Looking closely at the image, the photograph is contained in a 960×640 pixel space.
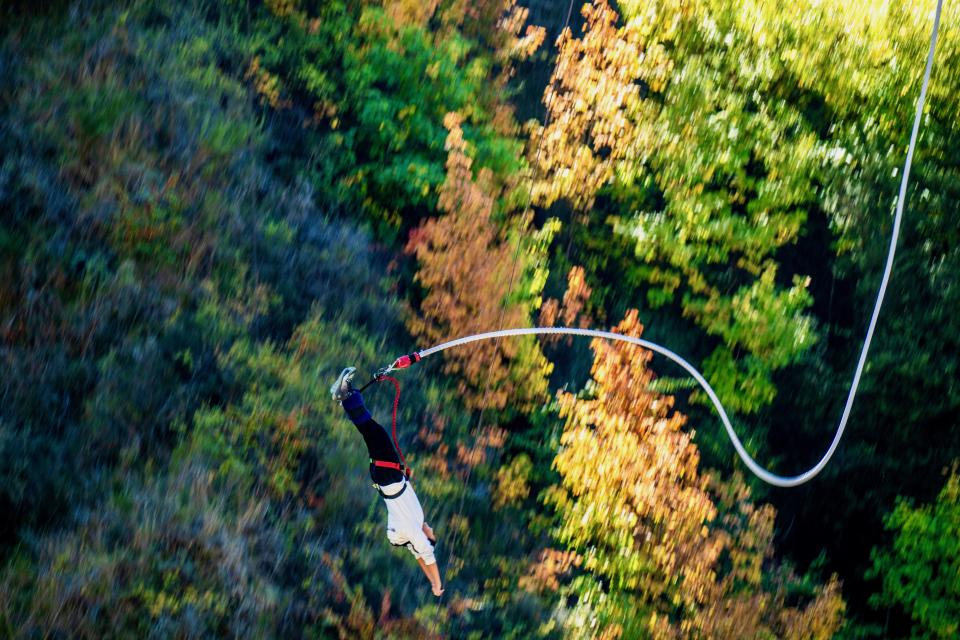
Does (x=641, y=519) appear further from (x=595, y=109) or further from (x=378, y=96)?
(x=378, y=96)

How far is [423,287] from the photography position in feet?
52.2

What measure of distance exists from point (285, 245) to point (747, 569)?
866 centimetres

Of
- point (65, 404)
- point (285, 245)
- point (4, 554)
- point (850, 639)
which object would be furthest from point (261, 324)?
point (850, 639)

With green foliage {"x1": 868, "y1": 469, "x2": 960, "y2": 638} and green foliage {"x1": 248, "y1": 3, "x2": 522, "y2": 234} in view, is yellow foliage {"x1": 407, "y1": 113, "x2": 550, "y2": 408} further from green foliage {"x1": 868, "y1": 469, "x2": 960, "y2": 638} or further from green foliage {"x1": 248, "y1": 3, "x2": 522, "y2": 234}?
green foliage {"x1": 868, "y1": 469, "x2": 960, "y2": 638}

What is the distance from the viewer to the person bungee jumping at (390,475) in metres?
8.07

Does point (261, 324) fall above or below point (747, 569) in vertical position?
above

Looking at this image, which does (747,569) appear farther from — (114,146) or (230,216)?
(114,146)

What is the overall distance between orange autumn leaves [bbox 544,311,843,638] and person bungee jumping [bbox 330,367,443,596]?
17.1 ft

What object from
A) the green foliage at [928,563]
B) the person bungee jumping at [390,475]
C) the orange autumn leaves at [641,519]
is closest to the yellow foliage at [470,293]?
the orange autumn leaves at [641,519]

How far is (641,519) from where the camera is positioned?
1438 cm

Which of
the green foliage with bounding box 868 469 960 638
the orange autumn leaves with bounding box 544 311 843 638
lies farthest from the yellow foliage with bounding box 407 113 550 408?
the green foliage with bounding box 868 469 960 638

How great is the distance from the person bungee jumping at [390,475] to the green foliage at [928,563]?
511 inches

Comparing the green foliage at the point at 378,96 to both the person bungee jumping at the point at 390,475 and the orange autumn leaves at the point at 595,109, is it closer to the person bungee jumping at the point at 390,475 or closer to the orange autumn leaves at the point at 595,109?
the orange autumn leaves at the point at 595,109

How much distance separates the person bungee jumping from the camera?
8070 mm
